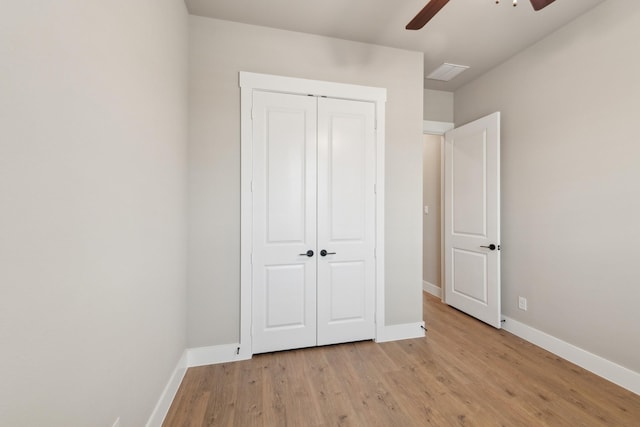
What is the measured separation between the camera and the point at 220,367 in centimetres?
215

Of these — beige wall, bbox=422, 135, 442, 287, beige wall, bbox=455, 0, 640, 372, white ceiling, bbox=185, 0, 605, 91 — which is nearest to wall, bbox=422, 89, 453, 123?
beige wall, bbox=422, 135, 442, 287

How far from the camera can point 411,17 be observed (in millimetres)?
2209

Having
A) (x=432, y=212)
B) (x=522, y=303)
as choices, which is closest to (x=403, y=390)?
(x=522, y=303)

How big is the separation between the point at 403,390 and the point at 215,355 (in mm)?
1478

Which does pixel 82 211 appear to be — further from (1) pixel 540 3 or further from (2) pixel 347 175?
(1) pixel 540 3

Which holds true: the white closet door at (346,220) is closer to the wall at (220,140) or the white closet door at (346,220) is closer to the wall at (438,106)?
the wall at (220,140)

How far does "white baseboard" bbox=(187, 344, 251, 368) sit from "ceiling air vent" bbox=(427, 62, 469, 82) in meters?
3.48

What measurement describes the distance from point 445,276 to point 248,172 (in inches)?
112

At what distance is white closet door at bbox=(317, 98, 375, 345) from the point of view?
2.44 metres

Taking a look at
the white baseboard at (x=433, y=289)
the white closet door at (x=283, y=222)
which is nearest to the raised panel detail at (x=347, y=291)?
the white closet door at (x=283, y=222)

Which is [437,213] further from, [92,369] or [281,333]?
[92,369]

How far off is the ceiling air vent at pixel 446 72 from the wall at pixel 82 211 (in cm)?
271

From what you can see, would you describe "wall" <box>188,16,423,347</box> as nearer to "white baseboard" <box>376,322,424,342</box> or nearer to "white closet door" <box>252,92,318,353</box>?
"white closet door" <box>252,92,318,353</box>

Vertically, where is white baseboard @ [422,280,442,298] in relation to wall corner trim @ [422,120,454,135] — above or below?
below
